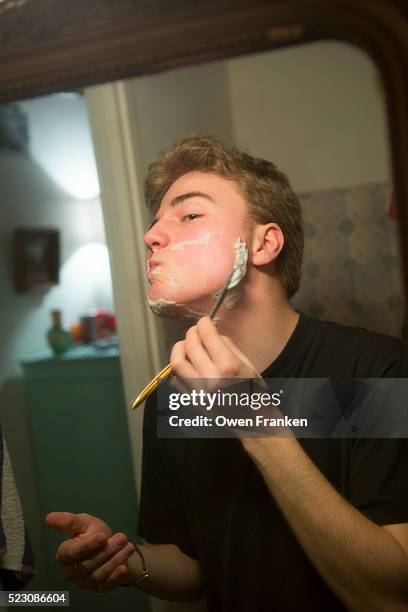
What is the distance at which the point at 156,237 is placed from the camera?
2.00 ft

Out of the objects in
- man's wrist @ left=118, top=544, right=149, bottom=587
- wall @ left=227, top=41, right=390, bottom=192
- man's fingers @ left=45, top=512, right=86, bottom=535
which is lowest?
man's wrist @ left=118, top=544, right=149, bottom=587

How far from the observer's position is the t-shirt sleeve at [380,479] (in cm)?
52

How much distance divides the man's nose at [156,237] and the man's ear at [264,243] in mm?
96

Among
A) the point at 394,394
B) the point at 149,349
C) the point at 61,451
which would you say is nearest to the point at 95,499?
the point at 61,451

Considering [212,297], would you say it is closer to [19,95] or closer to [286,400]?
[286,400]

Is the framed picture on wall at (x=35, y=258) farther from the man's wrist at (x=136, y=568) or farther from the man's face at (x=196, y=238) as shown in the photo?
the man's wrist at (x=136, y=568)

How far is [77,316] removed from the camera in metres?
0.68

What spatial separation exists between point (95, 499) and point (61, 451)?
0.08 metres

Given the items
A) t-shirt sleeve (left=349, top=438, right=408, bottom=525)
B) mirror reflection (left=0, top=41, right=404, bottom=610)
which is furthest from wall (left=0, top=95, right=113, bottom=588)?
t-shirt sleeve (left=349, top=438, right=408, bottom=525)

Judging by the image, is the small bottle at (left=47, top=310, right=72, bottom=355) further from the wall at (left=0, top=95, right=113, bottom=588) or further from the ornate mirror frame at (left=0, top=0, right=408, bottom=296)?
the ornate mirror frame at (left=0, top=0, right=408, bottom=296)

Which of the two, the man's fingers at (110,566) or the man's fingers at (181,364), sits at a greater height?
the man's fingers at (181,364)

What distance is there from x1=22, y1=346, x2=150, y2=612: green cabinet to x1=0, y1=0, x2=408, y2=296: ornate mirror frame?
32cm

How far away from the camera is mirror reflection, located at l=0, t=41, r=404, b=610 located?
57cm

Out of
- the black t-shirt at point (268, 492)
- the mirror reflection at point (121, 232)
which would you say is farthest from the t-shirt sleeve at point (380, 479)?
the mirror reflection at point (121, 232)
